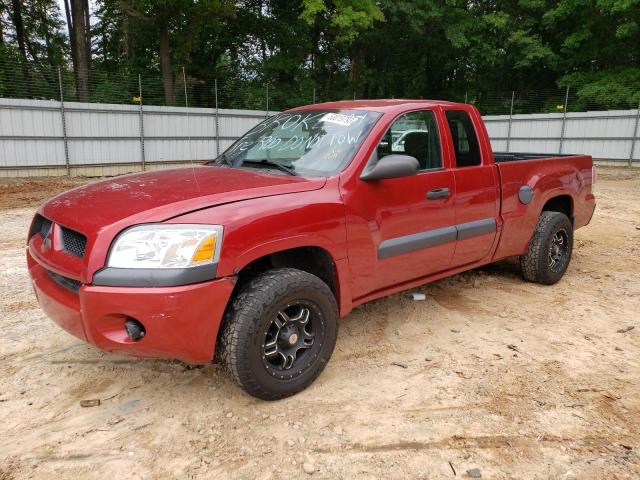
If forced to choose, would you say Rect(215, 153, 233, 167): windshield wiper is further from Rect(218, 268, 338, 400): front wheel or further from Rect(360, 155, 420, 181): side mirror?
Rect(218, 268, 338, 400): front wheel

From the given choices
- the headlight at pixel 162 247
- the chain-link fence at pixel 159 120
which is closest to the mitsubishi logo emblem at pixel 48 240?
the headlight at pixel 162 247

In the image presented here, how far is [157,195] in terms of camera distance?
9.48 feet

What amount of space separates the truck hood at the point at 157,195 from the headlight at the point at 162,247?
7 centimetres

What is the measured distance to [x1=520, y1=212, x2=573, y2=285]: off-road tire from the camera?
16.4ft

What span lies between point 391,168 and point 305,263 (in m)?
0.82

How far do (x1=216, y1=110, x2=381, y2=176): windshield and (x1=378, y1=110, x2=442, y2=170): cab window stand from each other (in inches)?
10.2

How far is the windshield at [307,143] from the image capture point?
11.2 feet

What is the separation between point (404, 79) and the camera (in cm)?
3275

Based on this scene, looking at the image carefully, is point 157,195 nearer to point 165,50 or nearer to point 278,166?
point 278,166

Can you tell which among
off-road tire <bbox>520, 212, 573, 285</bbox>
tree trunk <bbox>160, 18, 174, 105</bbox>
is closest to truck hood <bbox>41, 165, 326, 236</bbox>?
off-road tire <bbox>520, 212, 573, 285</bbox>

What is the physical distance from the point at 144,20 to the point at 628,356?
2201cm

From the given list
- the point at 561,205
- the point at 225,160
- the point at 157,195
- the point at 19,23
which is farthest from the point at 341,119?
the point at 19,23

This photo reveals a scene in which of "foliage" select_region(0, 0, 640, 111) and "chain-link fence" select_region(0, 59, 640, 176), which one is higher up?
"foliage" select_region(0, 0, 640, 111)

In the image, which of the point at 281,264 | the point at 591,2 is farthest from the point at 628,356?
the point at 591,2
